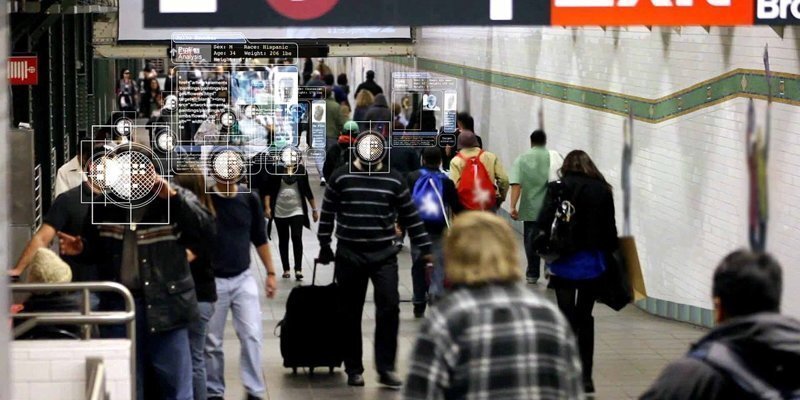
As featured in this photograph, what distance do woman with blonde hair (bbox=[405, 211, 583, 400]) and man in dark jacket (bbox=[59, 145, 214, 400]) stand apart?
11.9 ft

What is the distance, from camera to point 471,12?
766 centimetres

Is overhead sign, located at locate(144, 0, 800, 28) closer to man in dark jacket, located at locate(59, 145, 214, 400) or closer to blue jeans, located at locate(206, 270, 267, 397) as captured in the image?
man in dark jacket, located at locate(59, 145, 214, 400)

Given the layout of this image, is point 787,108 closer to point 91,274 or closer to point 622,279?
point 622,279

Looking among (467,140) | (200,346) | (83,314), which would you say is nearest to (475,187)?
(467,140)

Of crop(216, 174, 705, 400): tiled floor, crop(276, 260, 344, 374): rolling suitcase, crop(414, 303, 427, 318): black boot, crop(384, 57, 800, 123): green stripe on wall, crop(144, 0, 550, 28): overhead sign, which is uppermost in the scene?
crop(144, 0, 550, 28): overhead sign

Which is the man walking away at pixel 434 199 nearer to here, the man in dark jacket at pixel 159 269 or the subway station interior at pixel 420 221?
the subway station interior at pixel 420 221

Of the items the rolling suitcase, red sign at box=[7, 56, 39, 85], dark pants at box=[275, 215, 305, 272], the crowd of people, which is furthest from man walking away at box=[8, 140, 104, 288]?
dark pants at box=[275, 215, 305, 272]

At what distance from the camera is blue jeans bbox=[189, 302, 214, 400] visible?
8.59 metres

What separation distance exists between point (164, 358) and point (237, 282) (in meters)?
1.15

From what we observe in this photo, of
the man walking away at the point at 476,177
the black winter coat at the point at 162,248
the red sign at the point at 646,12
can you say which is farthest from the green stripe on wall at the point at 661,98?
the black winter coat at the point at 162,248

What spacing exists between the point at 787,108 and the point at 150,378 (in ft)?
17.2

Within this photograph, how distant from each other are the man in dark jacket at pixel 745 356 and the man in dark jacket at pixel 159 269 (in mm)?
4346
